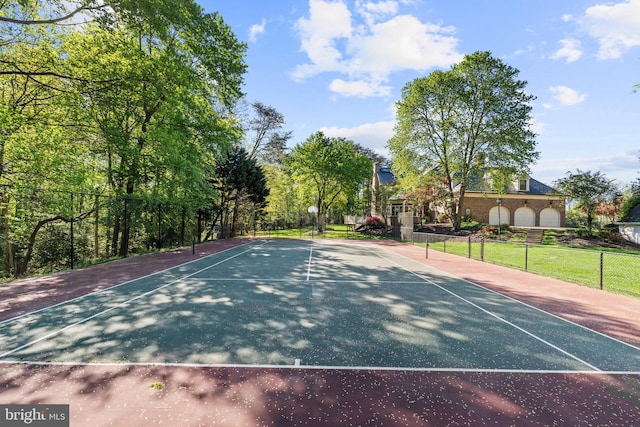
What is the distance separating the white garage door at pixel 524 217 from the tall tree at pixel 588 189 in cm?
863

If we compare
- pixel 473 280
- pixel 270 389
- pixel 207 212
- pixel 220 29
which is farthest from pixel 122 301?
pixel 207 212

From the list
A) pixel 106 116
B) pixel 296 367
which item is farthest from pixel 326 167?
pixel 296 367

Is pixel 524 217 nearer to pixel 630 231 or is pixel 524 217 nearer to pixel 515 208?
pixel 515 208

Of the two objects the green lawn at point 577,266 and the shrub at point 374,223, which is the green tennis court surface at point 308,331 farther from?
the shrub at point 374,223

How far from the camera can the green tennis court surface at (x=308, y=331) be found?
4207mm

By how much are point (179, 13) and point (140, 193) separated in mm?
9577

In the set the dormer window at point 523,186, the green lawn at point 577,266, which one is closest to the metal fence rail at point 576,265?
the green lawn at point 577,266

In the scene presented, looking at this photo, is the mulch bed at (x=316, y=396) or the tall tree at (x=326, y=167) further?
the tall tree at (x=326, y=167)

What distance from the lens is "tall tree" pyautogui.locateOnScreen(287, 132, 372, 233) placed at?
103 ft

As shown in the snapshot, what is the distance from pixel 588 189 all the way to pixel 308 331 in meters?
28.4

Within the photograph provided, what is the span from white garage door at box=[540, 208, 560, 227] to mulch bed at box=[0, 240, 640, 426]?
36130 millimetres

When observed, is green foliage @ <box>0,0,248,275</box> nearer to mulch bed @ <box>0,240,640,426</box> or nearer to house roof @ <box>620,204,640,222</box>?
mulch bed @ <box>0,240,640,426</box>

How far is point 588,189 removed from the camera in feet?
75.4

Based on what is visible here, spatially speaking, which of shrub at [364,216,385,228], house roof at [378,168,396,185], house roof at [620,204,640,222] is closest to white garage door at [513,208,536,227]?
house roof at [620,204,640,222]
